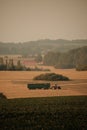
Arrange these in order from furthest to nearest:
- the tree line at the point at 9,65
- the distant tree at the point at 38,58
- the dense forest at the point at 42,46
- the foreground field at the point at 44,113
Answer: the dense forest at the point at 42,46 → the distant tree at the point at 38,58 → the tree line at the point at 9,65 → the foreground field at the point at 44,113

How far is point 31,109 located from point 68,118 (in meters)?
1.95

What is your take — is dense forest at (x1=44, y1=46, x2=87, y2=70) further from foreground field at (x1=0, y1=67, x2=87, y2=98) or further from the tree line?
the tree line

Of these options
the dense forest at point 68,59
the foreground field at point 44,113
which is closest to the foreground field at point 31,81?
the dense forest at point 68,59

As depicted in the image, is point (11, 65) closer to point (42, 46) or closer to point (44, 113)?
point (42, 46)

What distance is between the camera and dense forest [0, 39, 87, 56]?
17984 mm

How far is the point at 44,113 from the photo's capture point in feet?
42.5

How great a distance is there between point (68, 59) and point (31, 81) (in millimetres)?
2671

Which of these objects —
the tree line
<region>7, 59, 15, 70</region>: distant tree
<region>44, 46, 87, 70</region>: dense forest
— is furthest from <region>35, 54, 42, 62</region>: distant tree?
<region>7, 59, 15, 70</region>: distant tree

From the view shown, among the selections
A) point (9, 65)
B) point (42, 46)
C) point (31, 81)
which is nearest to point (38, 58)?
point (42, 46)

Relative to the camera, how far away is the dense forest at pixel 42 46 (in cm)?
1798

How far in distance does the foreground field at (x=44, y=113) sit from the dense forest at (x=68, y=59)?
2461mm

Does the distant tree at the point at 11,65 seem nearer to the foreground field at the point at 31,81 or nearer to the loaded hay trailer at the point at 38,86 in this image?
the foreground field at the point at 31,81

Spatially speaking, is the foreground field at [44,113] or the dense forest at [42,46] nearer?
the foreground field at [44,113]

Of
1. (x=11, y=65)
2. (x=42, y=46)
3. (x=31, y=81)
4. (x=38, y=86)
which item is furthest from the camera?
(x=42, y=46)
